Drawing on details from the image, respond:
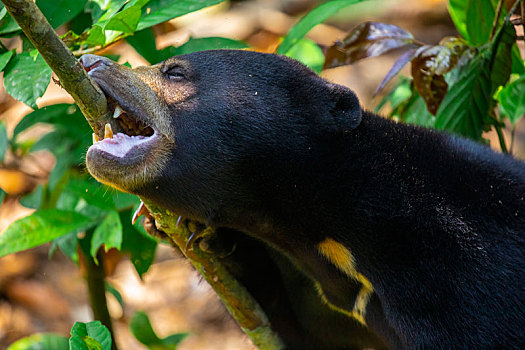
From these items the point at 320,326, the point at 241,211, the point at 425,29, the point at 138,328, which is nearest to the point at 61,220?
the point at 138,328

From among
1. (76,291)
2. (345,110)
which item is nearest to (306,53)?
(345,110)

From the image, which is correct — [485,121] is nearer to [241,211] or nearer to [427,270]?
[427,270]

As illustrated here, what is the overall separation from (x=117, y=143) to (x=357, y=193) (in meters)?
1.00

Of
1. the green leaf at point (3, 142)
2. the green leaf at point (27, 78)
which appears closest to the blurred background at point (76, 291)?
the green leaf at point (3, 142)

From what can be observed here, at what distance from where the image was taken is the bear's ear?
307 centimetres

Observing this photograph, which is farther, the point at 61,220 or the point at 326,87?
the point at 61,220

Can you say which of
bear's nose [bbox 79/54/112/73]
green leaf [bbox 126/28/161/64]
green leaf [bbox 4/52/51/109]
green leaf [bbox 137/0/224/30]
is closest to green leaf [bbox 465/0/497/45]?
green leaf [bbox 137/0/224/30]

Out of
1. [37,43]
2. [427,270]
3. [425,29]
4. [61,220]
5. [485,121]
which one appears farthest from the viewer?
[425,29]

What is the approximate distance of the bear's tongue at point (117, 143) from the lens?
8.95ft

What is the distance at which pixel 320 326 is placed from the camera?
3992 mm

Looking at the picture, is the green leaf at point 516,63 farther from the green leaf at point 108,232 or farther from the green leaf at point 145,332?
the green leaf at point 145,332

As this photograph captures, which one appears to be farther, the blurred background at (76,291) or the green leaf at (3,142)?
the blurred background at (76,291)

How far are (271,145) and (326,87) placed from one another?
34 centimetres

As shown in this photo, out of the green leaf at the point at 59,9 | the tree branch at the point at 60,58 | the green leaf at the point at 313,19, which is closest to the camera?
the tree branch at the point at 60,58
